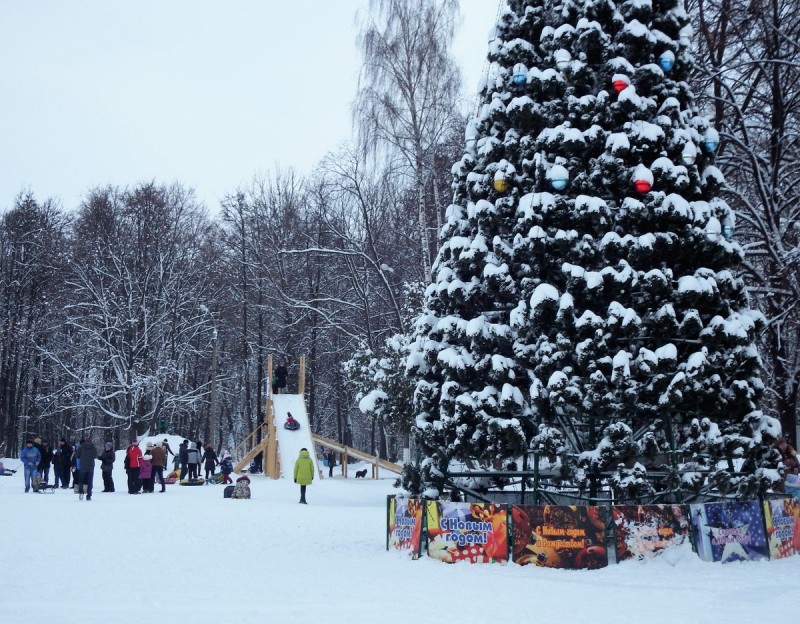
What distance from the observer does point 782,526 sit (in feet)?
44.0

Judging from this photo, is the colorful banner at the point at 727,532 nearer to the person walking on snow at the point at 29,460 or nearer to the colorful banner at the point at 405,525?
the colorful banner at the point at 405,525

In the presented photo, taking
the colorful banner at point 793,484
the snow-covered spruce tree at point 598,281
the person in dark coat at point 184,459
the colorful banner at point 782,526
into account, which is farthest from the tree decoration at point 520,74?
the person in dark coat at point 184,459

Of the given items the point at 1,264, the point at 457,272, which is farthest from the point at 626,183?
the point at 1,264

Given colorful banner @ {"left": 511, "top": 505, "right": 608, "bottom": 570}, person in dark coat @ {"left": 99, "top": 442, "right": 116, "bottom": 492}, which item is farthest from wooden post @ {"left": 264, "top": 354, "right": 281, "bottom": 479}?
colorful banner @ {"left": 511, "top": 505, "right": 608, "bottom": 570}

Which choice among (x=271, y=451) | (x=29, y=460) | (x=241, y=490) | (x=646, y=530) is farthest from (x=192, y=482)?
(x=646, y=530)

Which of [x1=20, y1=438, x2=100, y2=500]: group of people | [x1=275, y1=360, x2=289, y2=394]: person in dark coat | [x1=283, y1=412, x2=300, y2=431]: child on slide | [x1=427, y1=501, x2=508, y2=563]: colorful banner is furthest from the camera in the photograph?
[x1=275, y1=360, x2=289, y2=394]: person in dark coat

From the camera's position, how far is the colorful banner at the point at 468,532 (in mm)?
13195

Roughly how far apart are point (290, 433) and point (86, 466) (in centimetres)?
1133

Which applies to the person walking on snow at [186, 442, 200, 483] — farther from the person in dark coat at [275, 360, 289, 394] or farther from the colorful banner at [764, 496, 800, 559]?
the colorful banner at [764, 496, 800, 559]

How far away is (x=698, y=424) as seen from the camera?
1364 cm

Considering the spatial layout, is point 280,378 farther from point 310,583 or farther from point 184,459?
point 310,583

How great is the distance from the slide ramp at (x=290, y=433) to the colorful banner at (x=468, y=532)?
1957 centimetres

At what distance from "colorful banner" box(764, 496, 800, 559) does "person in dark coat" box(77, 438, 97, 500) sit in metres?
17.2

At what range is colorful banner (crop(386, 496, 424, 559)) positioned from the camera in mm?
13992
